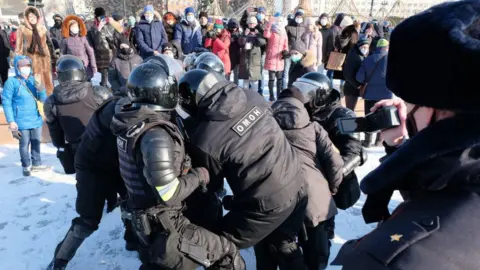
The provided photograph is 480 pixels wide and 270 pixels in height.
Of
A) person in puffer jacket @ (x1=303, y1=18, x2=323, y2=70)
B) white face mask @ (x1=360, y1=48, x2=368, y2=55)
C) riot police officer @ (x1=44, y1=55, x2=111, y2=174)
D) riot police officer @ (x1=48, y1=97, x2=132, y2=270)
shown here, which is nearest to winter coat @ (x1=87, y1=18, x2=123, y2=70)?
person in puffer jacket @ (x1=303, y1=18, x2=323, y2=70)

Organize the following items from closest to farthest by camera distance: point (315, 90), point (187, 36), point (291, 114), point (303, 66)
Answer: point (291, 114) → point (315, 90) → point (303, 66) → point (187, 36)

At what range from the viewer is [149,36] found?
24.7ft

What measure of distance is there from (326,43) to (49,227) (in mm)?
7298

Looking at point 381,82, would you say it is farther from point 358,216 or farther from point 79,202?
point 79,202

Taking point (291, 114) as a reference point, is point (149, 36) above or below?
above

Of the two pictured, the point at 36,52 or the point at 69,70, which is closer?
the point at 69,70

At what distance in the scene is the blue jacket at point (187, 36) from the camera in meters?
8.23

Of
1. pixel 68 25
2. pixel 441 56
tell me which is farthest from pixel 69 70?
pixel 68 25

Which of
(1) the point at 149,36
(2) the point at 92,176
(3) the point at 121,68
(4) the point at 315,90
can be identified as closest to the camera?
Answer: (2) the point at 92,176

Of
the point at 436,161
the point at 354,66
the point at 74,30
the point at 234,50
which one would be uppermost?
the point at 74,30

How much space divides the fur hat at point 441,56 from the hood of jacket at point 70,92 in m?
3.44

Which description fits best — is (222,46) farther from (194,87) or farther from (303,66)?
(194,87)

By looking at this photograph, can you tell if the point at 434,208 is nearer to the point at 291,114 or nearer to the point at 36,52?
the point at 291,114

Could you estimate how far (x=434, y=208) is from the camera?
809 mm
